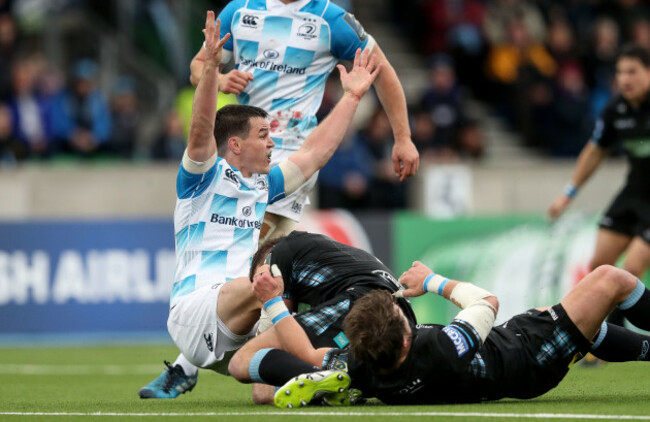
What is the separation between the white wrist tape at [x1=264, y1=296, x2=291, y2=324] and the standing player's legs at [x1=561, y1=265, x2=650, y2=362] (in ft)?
4.81

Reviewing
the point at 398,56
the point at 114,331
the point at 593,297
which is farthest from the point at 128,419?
the point at 398,56

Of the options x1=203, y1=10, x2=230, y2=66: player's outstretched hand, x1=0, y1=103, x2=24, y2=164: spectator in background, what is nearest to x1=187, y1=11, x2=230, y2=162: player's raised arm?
x1=203, y1=10, x2=230, y2=66: player's outstretched hand

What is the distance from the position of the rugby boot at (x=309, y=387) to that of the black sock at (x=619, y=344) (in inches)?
58.3

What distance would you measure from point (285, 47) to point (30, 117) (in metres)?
8.23

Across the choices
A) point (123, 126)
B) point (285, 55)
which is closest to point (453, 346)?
point (285, 55)

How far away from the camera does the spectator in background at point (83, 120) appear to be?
15648 millimetres

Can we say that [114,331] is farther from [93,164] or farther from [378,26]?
[378,26]

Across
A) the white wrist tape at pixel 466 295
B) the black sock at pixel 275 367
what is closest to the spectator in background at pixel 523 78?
the white wrist tape at pixel 466 295

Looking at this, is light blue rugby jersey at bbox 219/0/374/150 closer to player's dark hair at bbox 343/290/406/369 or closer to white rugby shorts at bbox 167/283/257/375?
white rugby shorts at bbox 167/283/257/375

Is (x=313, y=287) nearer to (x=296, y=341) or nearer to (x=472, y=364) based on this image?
(x=296, y=341)

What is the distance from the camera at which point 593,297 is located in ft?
20.7

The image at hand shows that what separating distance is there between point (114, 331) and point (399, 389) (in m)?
8.27

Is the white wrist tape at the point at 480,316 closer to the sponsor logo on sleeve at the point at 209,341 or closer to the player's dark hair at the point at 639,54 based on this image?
the sponsor logo on sleeve at the point at 209,341

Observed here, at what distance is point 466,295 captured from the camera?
6375 millimetres
